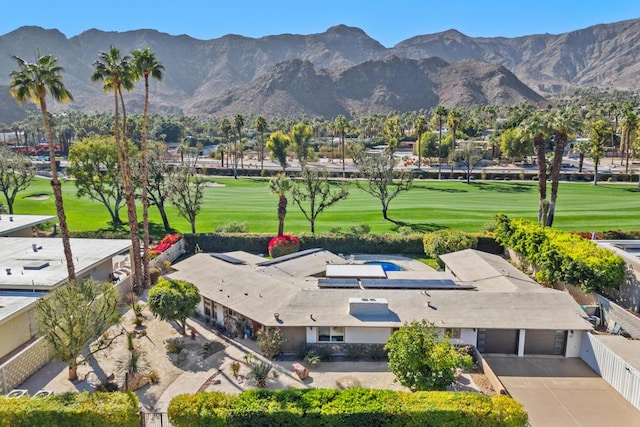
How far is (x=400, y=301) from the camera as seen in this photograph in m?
24.9

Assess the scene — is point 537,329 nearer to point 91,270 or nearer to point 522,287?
point 522,287

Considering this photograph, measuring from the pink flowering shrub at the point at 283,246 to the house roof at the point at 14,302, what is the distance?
1739cm

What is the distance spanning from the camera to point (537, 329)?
22875mm

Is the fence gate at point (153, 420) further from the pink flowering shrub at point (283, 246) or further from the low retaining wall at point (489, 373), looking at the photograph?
the pink flowering shrub at point (283, 246)

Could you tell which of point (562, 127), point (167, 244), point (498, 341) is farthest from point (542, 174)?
point (167, 244)

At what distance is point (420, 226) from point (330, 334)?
2776 cm

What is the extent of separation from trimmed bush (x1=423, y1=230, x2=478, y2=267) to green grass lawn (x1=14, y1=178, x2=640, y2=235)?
31.3 feet

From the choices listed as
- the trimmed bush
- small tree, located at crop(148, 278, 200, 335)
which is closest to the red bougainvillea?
small tree, located at crop(148, 278, 200, 335)

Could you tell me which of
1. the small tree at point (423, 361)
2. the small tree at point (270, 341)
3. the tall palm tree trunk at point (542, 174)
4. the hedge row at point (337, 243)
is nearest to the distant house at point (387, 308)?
the small tree at point (270, 341)

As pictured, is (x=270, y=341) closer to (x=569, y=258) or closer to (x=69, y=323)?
(x=69, y=323)

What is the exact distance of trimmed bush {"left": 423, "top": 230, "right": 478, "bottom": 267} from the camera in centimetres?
3716

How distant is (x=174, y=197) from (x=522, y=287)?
107 ft

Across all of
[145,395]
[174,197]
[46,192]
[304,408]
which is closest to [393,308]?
[304,408]

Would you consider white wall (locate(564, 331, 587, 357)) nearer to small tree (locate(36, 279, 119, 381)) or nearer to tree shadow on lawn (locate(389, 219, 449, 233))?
small tree (locate(36, 279, 119, 381))
